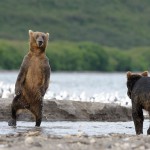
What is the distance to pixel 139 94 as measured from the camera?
15.0 m

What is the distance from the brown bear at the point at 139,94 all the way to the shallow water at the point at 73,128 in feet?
3.41

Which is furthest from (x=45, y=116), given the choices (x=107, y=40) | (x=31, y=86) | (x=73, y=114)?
(x=107, y=40)

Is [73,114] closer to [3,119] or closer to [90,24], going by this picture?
[3,119]

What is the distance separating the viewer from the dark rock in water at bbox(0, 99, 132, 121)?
20.0 m

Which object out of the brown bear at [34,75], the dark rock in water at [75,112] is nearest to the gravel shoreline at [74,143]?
the brown bear at [34,75]

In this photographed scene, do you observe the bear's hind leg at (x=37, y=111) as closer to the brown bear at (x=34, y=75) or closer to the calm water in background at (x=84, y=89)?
the brown bear at (x=34, y=75)

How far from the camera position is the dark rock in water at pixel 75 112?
20.0 metres

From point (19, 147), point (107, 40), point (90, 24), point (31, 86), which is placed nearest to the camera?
point (19, 147)

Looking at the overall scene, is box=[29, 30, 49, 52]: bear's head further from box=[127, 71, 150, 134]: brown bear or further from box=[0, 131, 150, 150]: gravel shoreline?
box=[0, 131, 150, 150]: gravel shoreline

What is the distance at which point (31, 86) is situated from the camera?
17.2 m

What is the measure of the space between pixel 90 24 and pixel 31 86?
596ft

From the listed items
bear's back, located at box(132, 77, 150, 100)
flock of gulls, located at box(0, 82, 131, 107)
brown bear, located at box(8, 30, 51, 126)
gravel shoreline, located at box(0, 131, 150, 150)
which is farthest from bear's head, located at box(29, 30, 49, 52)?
flock of gulls, located at box(0, 82, 131, 107)

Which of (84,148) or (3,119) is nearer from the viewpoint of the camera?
(84,148)

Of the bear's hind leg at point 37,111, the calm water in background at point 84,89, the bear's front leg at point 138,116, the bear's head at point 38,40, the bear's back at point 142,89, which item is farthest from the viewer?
the calm water in background at point 84,89
